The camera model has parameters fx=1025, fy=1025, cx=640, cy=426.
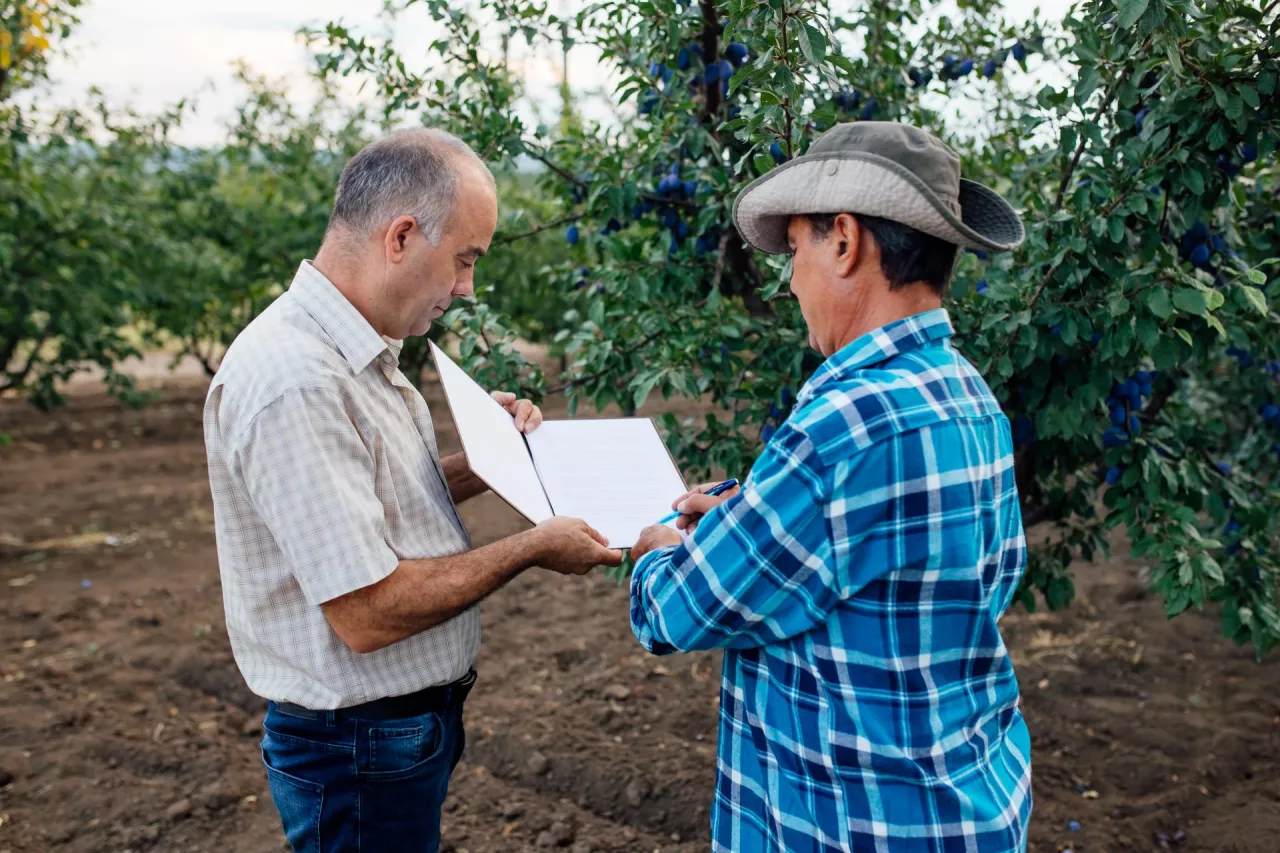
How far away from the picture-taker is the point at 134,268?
6.61 meters

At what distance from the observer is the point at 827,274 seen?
1431mm

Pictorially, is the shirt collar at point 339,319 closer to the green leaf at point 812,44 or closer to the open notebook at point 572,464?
the open notebook at point 572,464

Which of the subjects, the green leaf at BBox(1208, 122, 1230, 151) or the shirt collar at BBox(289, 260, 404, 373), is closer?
the shirt collar at BBox(289, 260, 404, 373)

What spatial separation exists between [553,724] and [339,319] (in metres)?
2.58

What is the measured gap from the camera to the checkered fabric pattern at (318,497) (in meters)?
1.56

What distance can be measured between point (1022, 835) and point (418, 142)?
144cm

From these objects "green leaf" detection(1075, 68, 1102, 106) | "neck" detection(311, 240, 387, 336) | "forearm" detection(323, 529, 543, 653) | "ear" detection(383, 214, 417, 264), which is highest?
"green leaf" detection(1075, 68, 1102, 106)

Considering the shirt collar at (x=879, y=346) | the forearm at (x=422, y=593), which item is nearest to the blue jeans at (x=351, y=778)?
the forearm at (x=422, y=593)

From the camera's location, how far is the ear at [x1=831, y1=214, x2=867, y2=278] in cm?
138

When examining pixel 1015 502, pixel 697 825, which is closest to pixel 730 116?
pixel 1015 502

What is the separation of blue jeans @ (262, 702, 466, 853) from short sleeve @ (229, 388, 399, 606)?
0.34 meters

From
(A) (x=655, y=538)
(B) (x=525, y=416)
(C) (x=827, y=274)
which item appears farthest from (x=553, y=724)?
(C) (x=827, y=274)

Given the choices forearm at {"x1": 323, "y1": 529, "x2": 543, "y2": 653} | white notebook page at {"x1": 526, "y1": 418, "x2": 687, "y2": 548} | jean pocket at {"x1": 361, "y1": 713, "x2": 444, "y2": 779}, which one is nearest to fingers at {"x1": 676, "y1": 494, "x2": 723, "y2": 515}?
white notebook page at {"x1": 526, "y1": 418, "x2": 687, "y2": 548}

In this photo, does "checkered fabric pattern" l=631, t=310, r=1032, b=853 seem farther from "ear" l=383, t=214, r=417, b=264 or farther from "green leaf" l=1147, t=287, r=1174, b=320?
"green leaf" l=1147, t=287, r=1174, b=320
